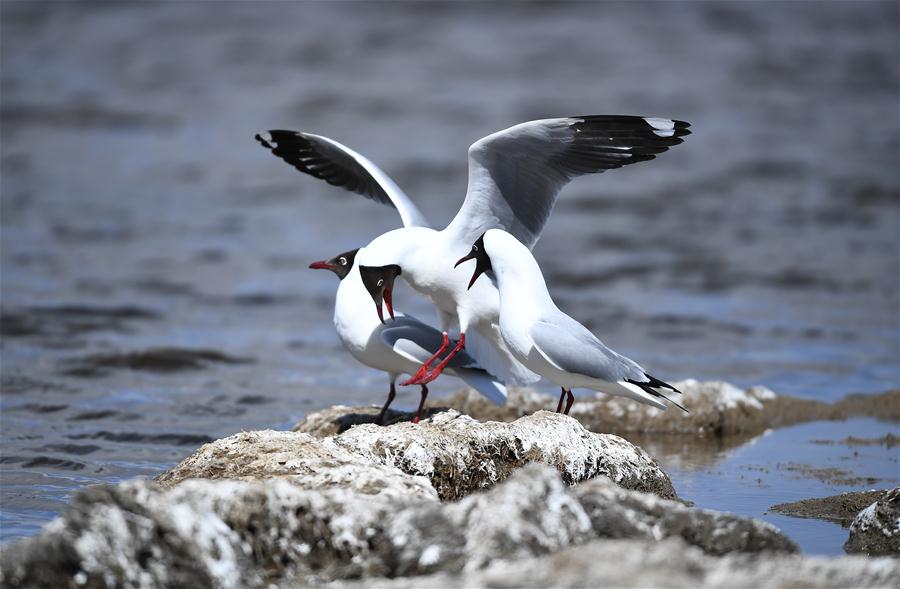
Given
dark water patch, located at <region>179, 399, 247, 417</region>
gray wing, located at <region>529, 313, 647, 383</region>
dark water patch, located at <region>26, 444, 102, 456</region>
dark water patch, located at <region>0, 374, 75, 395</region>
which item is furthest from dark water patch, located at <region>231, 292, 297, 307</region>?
gray wing, located at <region>529, 313, 647, 383</region>

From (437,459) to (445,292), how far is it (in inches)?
64.2

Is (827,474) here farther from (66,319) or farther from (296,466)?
(66,319)

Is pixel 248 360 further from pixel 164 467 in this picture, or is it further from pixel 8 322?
pixel 164 467

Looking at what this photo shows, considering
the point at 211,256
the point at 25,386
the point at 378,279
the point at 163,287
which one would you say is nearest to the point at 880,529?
the point at 378,279

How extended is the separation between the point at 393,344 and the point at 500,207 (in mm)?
948

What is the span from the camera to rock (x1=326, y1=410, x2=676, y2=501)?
492cm

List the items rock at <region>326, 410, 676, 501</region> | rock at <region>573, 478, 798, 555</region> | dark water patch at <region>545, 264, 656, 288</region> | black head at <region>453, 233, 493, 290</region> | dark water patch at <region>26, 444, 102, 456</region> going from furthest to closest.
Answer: dark water patch at <region>545, 264, 656, 288</region> < dark water patch at <region>26, 444, 102, 456</region> < black head at <region>453, 233, 493, 290</region> < rock at <region>326, 410, 676, 501</region> < rock at <region>573, 478, 798, 555</region>

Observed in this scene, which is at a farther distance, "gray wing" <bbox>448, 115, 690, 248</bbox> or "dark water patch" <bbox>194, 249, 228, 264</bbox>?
"dark water patch" <bbox>194, 249, 228, 264</bbox>

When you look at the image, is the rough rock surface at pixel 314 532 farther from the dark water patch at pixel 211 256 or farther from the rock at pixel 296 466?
the dark water patch at pixel 211 256

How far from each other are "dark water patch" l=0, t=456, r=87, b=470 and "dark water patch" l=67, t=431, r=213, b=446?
1.83 ft

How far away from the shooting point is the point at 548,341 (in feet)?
18.2

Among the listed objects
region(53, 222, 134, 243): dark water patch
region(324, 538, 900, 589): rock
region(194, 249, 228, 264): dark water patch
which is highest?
region(53, 222, 134, 243): dark water patch

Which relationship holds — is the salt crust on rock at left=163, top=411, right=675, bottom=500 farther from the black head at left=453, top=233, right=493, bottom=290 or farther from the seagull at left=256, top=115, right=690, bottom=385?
the seagull at left=256, top=115, right=690, bottom=385

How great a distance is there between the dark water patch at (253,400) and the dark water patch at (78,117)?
41.1 ft
